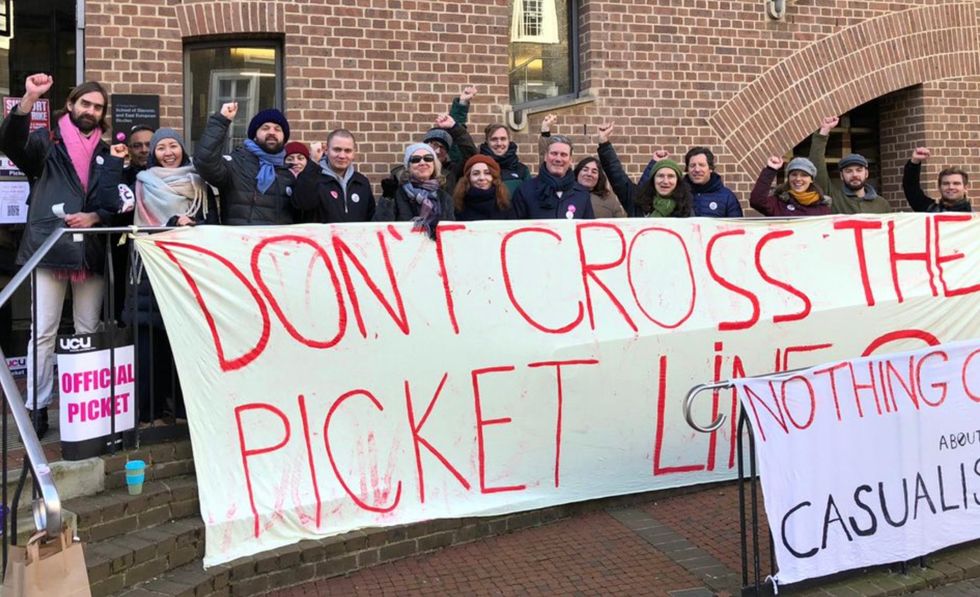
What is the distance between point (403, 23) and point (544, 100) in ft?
4.90

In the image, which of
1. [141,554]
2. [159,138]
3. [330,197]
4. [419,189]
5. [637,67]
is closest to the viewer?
[141,554]

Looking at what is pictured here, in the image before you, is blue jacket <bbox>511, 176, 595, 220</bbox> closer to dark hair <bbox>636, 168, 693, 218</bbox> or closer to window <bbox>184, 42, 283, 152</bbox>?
dark hair <bbox>636, 168, 693, 218</bbox>

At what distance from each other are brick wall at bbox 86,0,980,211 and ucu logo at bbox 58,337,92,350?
9.75 feet

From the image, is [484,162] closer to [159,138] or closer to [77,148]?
[159,138]

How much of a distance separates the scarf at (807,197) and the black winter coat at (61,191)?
4525 millimetres

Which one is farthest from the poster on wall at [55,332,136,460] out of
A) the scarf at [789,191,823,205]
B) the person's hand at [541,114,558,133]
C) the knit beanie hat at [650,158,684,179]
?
the scarf at [789,191,823,205]

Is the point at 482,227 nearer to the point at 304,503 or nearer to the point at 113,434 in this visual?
the point at 304,503

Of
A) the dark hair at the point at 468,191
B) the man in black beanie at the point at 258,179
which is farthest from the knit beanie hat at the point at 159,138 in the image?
the dark hair at the point at 468,191

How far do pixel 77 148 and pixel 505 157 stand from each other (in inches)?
113

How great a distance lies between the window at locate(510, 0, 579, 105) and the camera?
8.10 metres

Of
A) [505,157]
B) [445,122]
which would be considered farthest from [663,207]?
[445,122]

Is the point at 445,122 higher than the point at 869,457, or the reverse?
the point at 445,122

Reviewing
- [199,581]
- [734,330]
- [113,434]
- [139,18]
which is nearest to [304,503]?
[199,581]

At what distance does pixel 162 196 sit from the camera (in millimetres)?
4898
